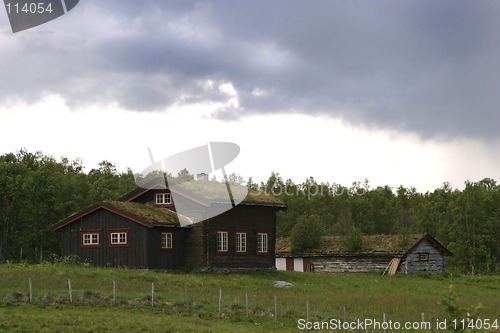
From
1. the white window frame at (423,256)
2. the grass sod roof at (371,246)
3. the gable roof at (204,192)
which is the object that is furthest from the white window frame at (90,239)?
the white window frame at (423,256)

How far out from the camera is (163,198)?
5384 cm

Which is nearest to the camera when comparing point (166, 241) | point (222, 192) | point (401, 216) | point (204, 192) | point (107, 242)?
point (107, 242)

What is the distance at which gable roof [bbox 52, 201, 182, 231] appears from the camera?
161 ft

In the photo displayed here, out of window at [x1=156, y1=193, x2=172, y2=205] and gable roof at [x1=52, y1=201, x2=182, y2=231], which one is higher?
window at [x1=156, y1=193, x2=172, y2=205]

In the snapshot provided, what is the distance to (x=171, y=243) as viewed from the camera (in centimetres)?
5106

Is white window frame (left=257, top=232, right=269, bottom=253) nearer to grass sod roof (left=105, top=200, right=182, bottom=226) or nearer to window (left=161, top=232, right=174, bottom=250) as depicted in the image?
grass sod roof (left=105, top=200, right=182, bottom=226)

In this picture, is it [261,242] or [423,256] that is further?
[423,256]

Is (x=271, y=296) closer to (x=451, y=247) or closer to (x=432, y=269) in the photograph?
(x=432, y=269)


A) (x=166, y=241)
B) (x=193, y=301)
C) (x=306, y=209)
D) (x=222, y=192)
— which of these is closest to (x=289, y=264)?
(x=222, y=192)

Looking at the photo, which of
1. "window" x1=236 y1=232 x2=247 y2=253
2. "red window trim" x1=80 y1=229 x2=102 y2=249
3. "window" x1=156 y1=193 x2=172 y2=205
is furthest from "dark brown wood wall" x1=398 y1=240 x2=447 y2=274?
"red window trim" x1=80 y1=229 x2=102 y2=249

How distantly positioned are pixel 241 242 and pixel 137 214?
860 cm

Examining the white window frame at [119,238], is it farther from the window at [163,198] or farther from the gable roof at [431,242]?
the gable roof at [431,242]

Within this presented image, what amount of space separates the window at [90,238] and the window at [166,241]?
4.41m

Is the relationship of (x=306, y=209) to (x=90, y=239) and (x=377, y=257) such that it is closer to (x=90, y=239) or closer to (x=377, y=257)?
(x=377, y=257)
